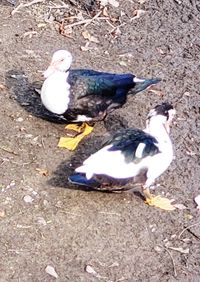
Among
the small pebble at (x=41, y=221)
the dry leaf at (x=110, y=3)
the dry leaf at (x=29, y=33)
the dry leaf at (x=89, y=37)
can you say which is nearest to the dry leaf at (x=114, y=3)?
the dry leaf at (x=110, y=3)

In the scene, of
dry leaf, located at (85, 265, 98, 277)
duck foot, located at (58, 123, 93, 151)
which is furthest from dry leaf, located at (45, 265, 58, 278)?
duck foot, located at (58, 123, 93, 151)

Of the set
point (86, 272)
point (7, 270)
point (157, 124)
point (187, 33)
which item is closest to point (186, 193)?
point (157, 124)

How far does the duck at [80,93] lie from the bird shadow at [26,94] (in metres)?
0.16

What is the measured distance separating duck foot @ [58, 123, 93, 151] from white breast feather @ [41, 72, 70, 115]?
20 centimetres

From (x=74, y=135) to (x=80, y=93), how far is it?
0.32m

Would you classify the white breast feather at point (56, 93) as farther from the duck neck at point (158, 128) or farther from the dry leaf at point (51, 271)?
the dry leaf at point (51, 271)

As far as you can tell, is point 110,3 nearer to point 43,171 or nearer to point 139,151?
point 43,171

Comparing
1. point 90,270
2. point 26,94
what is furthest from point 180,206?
point 26,94

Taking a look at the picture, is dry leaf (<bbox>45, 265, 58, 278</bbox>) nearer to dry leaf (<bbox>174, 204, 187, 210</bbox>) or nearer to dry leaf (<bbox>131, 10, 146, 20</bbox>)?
dry leaf (<bbox>174, 204, 187, 210</bbox>)

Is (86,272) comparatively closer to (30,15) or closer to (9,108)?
(9,108)

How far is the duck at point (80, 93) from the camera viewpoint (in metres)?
5.52

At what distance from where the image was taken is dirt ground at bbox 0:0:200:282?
4.64m

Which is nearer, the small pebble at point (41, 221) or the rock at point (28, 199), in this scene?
the small pebble at point (41, 221)

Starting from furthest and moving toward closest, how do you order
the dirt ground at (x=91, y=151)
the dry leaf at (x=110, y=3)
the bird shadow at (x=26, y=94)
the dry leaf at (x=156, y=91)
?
1. the dry leaf at (x=110, y=3)
2. the dry leaf at (x=156, y=91)
3. the bird shadow at (x=26, y=94)
4. the dirt ground at (x=91, y=151)
